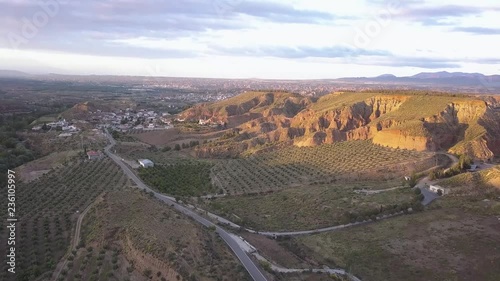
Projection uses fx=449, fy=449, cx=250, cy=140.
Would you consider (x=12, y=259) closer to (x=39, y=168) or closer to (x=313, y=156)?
(x=39, y=168)

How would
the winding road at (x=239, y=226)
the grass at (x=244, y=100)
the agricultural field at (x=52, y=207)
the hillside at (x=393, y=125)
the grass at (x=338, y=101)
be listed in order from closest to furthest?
the winding road at (x=239, y=226) < the agricultural field at (x=52, y=207) < the hillside at (x=393, y=125) < the grass at (x=338, y=101) < the grass at (x=244, y=100)

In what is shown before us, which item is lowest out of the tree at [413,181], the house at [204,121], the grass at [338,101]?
the house at [204,121]

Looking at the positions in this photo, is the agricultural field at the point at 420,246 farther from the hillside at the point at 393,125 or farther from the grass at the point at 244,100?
the grass at the point at 244,100

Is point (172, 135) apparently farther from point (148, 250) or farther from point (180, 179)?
point (148, 250)

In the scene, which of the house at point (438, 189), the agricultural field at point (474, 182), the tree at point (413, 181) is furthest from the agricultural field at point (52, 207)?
the agricultural field at point (474, 182)

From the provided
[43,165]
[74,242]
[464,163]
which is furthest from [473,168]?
[43,165]

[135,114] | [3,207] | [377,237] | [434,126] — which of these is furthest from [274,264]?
[135,114]

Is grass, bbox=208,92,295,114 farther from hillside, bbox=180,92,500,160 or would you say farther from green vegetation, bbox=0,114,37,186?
green vegetation, bbox=0,114,37,186
